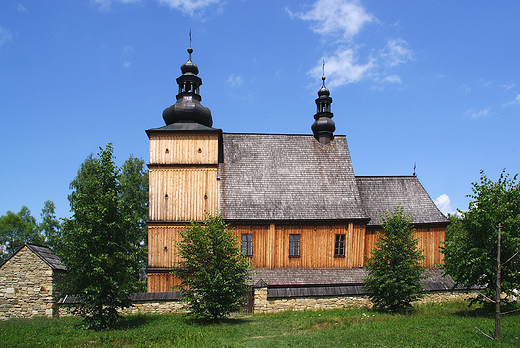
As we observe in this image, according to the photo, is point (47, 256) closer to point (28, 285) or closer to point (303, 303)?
point (28, 285)

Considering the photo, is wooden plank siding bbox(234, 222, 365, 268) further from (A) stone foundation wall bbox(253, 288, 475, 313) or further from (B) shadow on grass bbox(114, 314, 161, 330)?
(B) shadow on grass bbox(114, 314, 161, 330)

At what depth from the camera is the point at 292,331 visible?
49.1 feet

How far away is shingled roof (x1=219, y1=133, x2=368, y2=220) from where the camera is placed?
75.4ft

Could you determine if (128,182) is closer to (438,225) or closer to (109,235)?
(109,235)

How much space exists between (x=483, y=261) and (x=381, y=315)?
4.68m

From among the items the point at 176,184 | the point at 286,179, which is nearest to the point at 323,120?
the point at 286,179

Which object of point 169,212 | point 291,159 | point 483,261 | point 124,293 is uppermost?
point 291,159

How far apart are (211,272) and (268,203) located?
7154mm

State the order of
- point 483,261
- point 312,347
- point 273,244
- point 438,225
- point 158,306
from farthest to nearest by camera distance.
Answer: point 438,225, point 273,244, point 158,306, point 483,261, point 312,347

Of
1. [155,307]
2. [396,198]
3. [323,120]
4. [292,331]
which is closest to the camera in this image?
[292,331]

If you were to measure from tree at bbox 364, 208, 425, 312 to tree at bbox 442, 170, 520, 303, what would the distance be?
1802 mm

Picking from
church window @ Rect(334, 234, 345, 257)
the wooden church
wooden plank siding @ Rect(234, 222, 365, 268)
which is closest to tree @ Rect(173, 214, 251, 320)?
Result: the wooden church

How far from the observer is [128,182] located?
37781mm

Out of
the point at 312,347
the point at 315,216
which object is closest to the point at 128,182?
the point at 315,216
